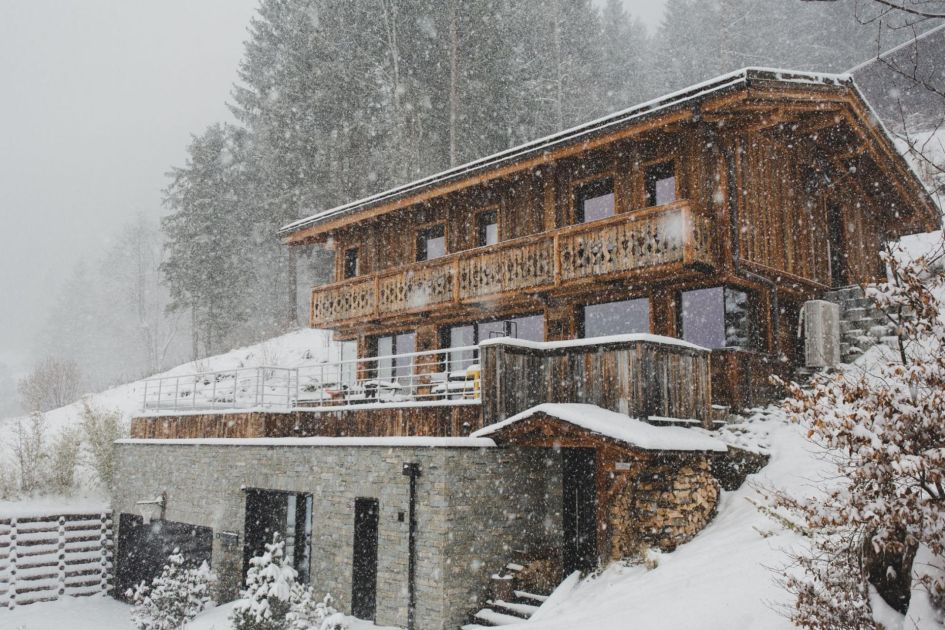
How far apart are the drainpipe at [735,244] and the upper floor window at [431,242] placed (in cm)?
812

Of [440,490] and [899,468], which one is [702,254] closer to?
[440,490]

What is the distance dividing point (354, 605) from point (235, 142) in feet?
110

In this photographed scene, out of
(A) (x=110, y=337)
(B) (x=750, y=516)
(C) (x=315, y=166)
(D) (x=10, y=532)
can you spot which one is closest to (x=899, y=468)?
(B) (x=750, y=516)

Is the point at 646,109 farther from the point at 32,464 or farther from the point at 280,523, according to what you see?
the point at 32,464

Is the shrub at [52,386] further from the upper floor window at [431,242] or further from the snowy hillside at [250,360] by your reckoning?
the upper floor window at [431,242]

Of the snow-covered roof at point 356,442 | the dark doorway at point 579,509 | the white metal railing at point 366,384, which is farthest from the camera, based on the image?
the white metal railing at point 366,384

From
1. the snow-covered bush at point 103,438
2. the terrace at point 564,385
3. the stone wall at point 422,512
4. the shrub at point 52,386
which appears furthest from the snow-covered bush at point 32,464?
the shrub at point 52,386

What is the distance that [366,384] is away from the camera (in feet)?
58.6

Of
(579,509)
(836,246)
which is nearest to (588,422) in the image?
(579,509)

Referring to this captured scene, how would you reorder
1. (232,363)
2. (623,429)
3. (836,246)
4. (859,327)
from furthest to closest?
(232,363)
(836,246)
(859,327)
(623,429)

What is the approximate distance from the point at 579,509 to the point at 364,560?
3.90m

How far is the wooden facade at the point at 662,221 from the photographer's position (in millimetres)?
14547

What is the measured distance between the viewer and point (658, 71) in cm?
4441

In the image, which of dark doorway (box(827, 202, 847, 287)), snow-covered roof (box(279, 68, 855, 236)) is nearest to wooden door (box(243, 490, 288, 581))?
snow-covered roof (box(279, 68, 855, 236))
